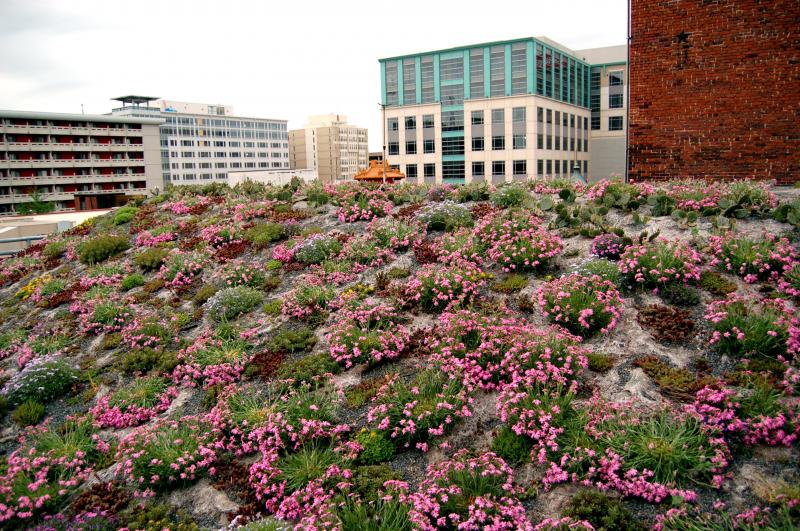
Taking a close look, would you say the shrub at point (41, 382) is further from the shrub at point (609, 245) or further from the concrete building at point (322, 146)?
the concrete building at point (322, 146)

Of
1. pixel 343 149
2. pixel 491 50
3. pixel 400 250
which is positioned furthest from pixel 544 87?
pixel 343 149

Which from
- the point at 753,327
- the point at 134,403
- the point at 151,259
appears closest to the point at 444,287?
the point at 753,327

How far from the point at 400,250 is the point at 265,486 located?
19.4 ft

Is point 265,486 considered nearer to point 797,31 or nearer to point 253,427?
point 253,427

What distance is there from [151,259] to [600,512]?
1101cm

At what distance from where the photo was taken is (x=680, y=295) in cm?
763

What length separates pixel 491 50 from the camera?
202ft

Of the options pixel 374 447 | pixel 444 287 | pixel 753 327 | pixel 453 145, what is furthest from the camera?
pixel 453 145

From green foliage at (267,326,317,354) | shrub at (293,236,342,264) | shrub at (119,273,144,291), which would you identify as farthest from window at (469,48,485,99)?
green foliage at (267,326,317,354)

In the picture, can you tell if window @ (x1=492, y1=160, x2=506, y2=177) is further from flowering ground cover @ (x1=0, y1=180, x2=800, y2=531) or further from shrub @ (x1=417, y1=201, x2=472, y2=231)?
shrub @ (x1=417, y1=201, x2=472, y2=231)

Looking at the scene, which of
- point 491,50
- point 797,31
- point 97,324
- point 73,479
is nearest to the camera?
point 73,479

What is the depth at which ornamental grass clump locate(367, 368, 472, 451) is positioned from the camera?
20.1ft

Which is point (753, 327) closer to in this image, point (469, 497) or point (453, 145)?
point (469, 497)

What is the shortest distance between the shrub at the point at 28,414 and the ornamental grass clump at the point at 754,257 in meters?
9.93
